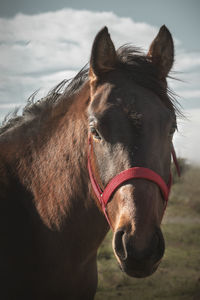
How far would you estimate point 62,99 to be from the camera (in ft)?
10.8

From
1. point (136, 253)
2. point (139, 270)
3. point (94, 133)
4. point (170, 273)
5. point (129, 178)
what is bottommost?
point (170, 273)

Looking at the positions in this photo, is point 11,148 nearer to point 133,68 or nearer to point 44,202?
point 44,202

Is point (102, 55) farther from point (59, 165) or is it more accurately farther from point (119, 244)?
point (119, 244)

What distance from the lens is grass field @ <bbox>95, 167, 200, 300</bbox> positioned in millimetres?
5984

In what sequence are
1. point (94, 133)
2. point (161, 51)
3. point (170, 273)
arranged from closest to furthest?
point (94, 133)
point (161, 51)
point (170, 273)

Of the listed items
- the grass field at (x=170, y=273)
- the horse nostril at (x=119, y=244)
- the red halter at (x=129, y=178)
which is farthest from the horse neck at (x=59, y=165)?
the grass field at (x=170, y=273)

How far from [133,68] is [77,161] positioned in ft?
3.80

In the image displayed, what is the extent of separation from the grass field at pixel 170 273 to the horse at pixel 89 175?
3.61 meters

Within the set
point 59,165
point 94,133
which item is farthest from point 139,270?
point 59,165

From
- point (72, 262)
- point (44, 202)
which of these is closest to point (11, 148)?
point (44, 202)

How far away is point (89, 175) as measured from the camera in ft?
8.86

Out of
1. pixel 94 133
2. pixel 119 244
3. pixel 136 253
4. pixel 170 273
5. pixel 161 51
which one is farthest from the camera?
pixel 170 273

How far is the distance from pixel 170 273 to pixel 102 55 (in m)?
6.48

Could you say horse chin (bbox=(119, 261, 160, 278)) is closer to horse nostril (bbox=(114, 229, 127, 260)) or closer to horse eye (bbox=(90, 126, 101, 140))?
horse nostril (bbox=(114, 229, 127, 260))
